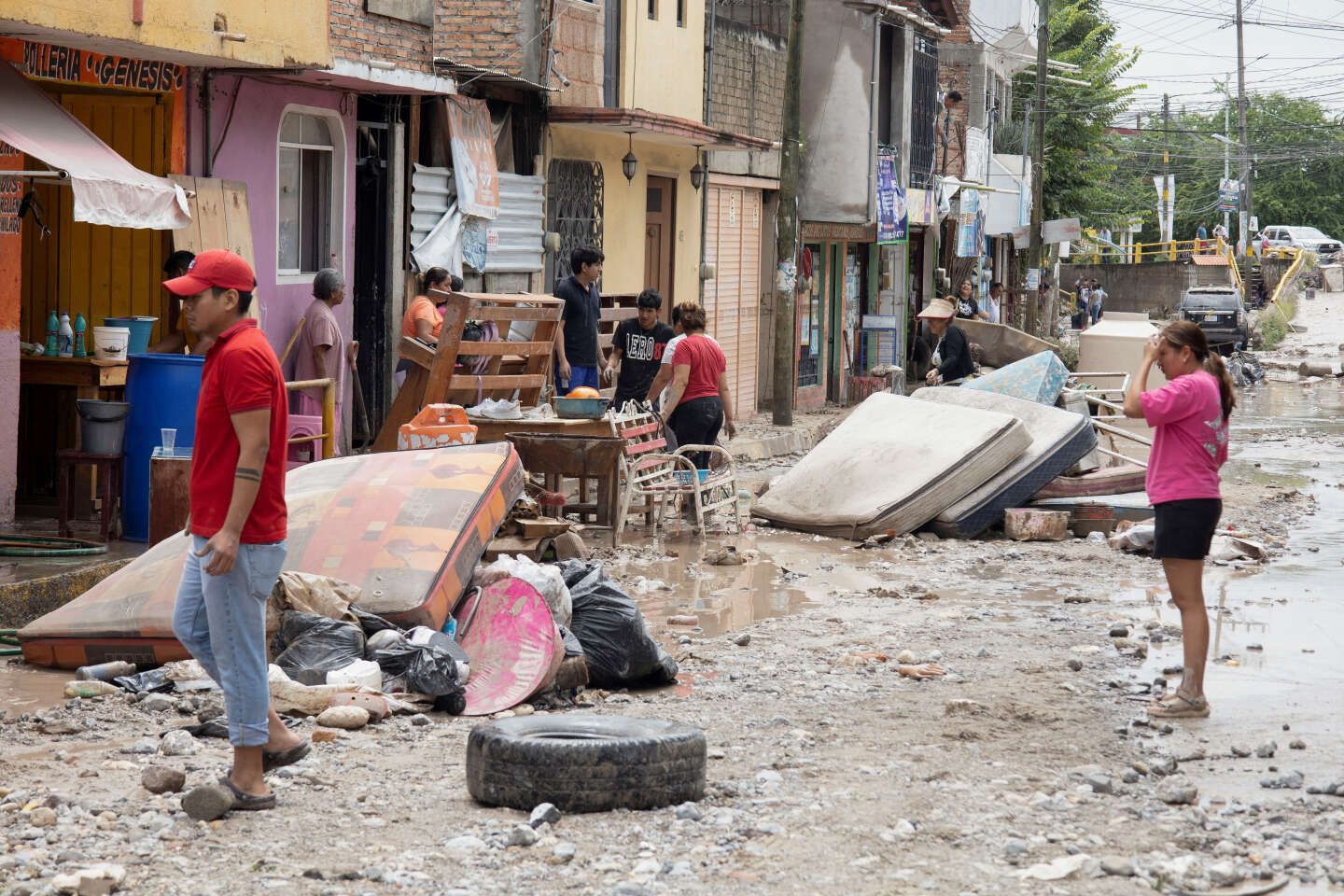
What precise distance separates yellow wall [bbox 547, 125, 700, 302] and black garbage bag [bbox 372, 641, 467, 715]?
1079 cm

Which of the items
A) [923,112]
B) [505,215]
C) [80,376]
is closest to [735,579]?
A: [80,376]

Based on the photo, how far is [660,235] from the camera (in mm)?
20531

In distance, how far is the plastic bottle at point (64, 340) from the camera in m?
11.0

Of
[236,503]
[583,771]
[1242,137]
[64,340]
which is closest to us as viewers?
[236,503]

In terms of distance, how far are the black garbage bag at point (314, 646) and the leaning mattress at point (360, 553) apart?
0.36 m

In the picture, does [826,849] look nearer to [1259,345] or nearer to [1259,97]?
[1259,345]

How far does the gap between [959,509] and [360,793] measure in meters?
7.74

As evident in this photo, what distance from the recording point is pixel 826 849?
5.14m

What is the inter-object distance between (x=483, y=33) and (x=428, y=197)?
1963 millimetres

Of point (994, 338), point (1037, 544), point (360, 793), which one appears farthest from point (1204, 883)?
point (994, 338)

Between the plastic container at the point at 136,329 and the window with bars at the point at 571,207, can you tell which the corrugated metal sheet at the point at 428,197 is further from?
the plastic container at the point at 136,329

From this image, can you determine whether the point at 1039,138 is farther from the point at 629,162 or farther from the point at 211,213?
the point at 211,213

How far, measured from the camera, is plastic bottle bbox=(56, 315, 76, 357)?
11023 millimetres

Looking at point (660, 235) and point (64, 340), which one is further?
point (660, 235)
